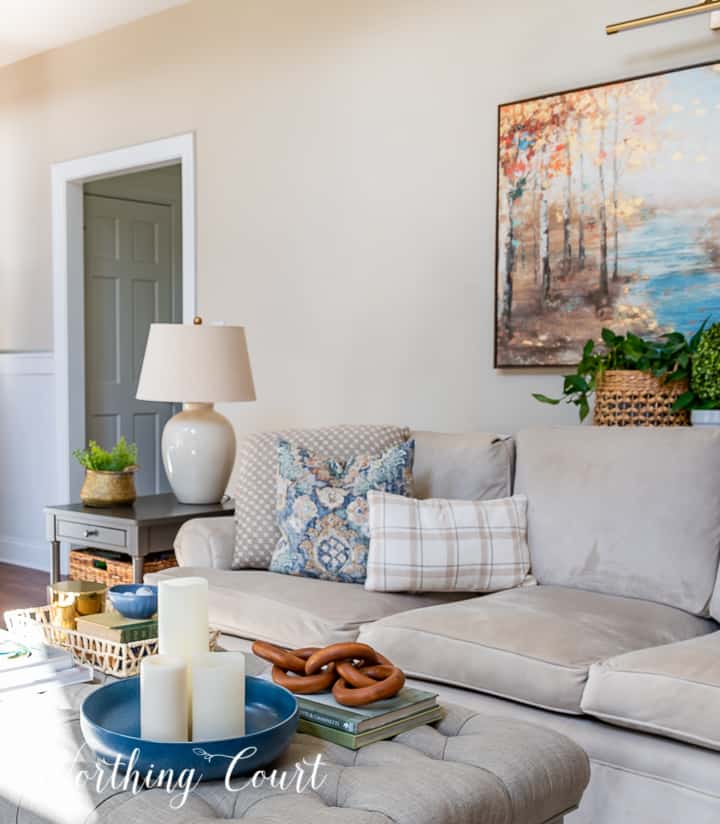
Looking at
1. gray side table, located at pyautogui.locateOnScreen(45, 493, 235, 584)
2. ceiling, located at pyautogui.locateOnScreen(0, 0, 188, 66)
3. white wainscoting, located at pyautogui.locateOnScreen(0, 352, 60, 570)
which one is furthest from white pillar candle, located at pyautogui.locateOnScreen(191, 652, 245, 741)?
white wainscoting, located at pyautogui.locateOnScreen(0, 352, 60, 570)

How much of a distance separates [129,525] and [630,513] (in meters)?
1.67

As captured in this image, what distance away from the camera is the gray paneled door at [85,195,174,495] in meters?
5.47

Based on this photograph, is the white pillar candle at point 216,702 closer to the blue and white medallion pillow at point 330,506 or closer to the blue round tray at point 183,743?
the blue round tray at point 183,743

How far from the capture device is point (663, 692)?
74.8 inches

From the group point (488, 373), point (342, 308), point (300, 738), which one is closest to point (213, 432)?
point (342, 308)

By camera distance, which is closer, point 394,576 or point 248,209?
point 394,576

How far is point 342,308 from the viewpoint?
402 centimetres

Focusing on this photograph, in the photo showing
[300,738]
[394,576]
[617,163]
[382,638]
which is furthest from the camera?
[617,163]

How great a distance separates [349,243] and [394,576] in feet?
5.67

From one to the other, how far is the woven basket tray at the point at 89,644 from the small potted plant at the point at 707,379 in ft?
5.12

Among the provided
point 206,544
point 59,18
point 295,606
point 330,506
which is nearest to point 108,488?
point 206,544

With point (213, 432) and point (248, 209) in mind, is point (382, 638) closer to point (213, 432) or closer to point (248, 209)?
point (213, 432)

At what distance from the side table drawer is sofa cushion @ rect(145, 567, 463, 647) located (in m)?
0.61

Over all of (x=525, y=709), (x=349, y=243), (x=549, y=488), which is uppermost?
(x=349, y=243)
